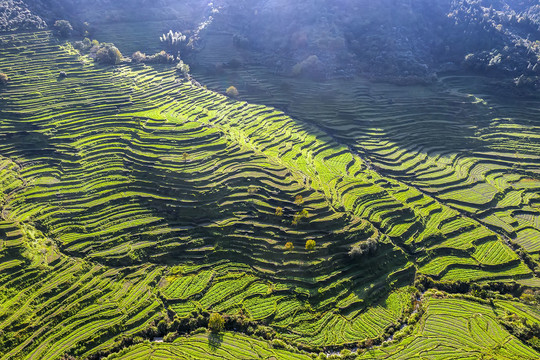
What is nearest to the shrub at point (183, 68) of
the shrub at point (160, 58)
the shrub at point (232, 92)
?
the shrub at point (160, 58)

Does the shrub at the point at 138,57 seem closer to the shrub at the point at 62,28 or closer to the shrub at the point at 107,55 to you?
the shrub at the point at 107,55

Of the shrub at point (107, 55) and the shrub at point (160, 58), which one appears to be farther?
the shrub at point (160, 58)

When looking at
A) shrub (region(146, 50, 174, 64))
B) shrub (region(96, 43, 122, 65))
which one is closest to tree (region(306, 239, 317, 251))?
shrub (region(96, 43, 122, 65))

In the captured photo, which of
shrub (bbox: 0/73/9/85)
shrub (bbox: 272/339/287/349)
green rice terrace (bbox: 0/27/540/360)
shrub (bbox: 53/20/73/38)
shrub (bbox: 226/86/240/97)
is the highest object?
shrub (bbox: 53/20/73/38)

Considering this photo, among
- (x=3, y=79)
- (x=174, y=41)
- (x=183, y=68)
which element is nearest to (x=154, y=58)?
(x=183, y=68)

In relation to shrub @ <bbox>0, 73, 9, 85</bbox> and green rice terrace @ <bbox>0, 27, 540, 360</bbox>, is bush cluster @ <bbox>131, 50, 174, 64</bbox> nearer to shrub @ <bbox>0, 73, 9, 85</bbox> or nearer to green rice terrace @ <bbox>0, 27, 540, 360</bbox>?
green rice terrace @ <bbox>0, 27, 540, 360</bbox>

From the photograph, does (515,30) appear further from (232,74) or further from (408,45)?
(232,74)
